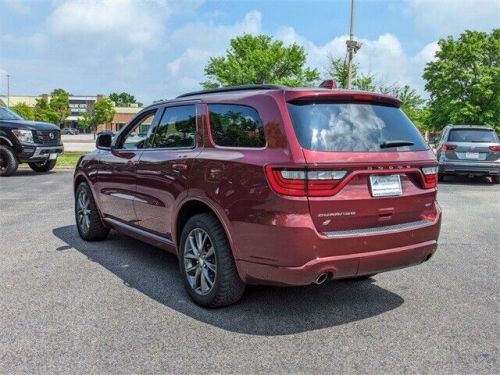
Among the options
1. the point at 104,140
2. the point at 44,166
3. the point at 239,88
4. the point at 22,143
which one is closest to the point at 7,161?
the point at 22,143

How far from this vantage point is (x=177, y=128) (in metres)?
4.78

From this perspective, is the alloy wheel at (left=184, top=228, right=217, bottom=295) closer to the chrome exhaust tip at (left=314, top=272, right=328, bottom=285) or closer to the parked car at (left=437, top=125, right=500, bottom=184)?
the chrome exhaust tip at (left=314, top=272, right=328, bottom=285)

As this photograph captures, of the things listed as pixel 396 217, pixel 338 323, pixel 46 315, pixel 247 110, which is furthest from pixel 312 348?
pixel 46 315

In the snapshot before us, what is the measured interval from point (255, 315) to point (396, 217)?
132cm

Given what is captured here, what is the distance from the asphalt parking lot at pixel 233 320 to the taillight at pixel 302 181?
1.03 meters

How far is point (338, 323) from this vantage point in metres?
3.84

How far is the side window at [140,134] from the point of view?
17.3 feet

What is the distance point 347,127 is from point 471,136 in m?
11.8


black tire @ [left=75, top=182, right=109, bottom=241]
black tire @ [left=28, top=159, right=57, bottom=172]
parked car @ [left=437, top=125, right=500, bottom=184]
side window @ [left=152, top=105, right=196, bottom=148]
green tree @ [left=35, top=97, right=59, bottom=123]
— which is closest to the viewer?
side window @ [left=152, top=105, right=196, bottom=148]

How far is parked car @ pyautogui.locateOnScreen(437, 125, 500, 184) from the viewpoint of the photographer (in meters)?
13.9

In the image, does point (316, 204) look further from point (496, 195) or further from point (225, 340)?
point (496, 195)

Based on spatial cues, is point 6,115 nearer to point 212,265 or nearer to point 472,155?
point 472,155

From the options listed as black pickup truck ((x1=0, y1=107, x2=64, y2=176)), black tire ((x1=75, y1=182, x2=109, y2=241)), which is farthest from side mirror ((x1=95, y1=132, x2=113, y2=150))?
black pickup truck ((x1=0, y1=107, x2=64, y2=176))

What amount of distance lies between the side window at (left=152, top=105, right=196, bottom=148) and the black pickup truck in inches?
436
